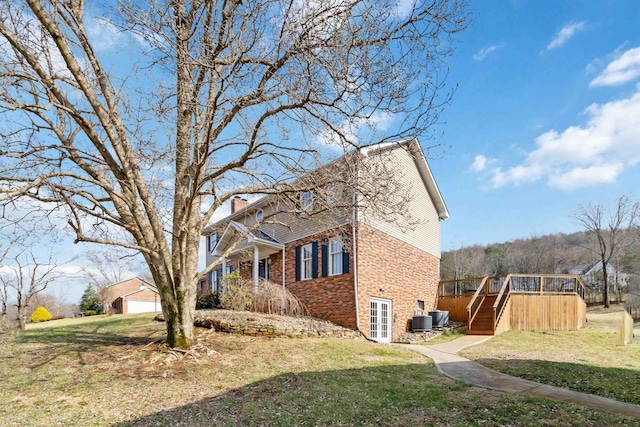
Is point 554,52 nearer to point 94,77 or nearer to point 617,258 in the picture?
point 94,77

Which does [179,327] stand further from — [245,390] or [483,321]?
[483,321]

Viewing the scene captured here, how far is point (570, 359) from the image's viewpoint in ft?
35.1

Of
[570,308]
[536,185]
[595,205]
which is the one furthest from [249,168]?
[595,205]

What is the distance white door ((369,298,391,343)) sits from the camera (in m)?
15.0

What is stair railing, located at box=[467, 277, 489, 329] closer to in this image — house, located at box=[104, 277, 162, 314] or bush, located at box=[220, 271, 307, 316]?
bush, located at box=[220, 271, 307, 316]

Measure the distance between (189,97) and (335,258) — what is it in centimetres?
886

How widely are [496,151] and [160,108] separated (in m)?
13.1

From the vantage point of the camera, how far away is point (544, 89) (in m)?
12.1

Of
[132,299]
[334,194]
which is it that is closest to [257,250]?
[334,194]

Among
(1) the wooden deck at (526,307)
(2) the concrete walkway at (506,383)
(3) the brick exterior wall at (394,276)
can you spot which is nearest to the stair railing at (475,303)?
(1) the wooden deck at (526,307)

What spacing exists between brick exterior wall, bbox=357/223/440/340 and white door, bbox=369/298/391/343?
8.2 inches

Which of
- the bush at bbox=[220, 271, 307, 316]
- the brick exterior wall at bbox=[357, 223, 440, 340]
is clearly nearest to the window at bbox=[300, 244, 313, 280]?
the bush at bbox=[220, 271, 307, 316]

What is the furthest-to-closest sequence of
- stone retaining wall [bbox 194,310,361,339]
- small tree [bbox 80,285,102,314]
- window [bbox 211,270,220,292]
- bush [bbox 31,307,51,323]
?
small tree [bbox 80,285,102,314]
bush [bbox 31,307,51,323]
window [bbox 211,270,220,292]
stone retaining wall [bbox 194,310,361,339]

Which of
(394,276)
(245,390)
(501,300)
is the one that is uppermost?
(394,276)
